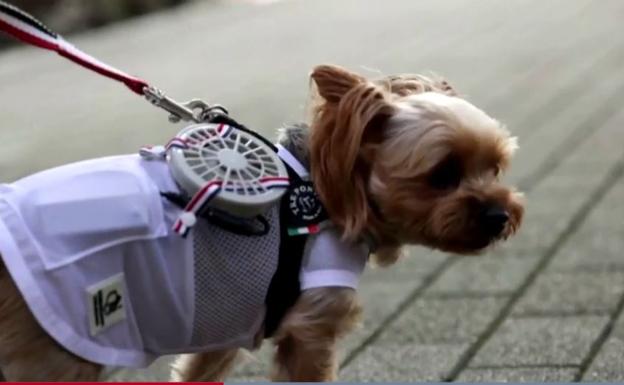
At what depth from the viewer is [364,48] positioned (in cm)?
1237

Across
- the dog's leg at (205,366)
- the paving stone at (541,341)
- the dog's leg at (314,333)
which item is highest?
the dog's leg at (314,333)

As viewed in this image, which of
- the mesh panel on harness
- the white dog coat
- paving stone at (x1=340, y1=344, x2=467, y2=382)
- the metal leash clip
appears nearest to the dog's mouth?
the white dog coat

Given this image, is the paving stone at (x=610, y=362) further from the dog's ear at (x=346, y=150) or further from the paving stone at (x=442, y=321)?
the dog's ear at (x=346, y=150)

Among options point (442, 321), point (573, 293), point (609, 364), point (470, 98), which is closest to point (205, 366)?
point (442, 321)

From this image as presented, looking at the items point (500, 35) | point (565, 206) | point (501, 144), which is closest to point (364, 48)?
point (500, 35)

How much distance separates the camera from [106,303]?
10.6ft

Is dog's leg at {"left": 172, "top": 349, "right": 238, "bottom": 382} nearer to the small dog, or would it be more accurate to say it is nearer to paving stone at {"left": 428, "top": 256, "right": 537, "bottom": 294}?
the small dog

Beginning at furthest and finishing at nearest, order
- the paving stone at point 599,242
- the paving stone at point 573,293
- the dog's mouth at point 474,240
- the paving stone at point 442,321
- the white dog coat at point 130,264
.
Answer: the paving stone at point 599,242
the paving stone at point 573,293
the paving stone at point 442,321
the dog's mouth at point 474,240
the white dog coat at point 130,264

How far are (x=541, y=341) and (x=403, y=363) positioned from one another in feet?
1.73

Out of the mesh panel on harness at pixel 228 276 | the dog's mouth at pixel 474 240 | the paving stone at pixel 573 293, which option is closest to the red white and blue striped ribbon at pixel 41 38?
the mesh panel on harness at pixel 228 276

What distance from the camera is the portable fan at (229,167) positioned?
3.30 m

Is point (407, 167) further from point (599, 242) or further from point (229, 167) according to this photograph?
point (599, 242)

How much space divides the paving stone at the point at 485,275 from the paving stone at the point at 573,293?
12 cm

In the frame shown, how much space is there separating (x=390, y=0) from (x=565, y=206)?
36.6ft
